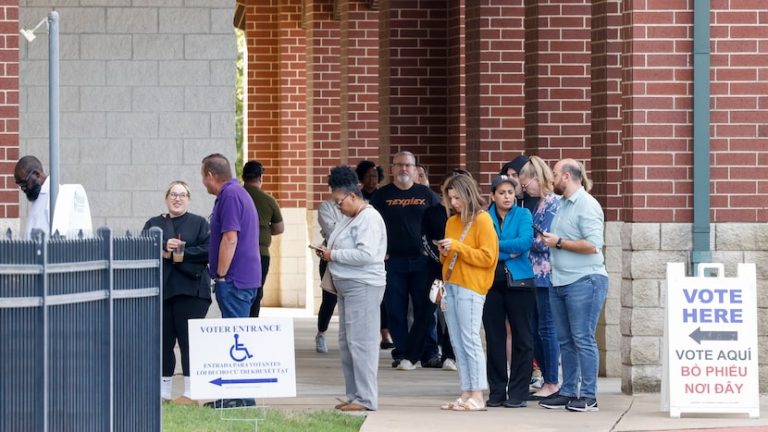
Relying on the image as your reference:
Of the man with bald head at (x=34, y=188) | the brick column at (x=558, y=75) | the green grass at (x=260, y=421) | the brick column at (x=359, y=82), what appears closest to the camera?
the green grass at (x=260, y=421)

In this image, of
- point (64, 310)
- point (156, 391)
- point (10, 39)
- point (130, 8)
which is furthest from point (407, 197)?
point (64, 310)

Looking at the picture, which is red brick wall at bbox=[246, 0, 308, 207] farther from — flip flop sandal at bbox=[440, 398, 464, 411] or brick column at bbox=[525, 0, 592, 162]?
flip flop sandal at bbox=[440, 398, 464, 411]

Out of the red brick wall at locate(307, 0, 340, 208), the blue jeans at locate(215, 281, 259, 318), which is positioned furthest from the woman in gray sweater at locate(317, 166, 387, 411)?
the red brick wall at locate(307, 0, 340, 208)

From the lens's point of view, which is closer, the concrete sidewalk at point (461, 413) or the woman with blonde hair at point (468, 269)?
the concrete sidewalk at point (461, 413)

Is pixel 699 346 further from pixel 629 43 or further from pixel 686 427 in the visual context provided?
pixel 629 43

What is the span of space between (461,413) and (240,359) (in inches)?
84.8

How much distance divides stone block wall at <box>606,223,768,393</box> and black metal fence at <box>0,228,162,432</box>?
213 inches

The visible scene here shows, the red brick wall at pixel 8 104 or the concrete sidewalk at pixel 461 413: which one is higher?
the red brick wall at pixel 8 104

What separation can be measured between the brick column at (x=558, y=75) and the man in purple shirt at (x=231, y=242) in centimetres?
538

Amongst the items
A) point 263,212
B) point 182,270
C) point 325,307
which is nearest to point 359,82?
point 325,307

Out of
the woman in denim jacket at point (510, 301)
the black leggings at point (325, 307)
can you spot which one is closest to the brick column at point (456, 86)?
the black leggings at point (325, 307)

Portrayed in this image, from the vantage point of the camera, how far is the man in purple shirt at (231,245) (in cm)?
1237

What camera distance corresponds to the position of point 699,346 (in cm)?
1251

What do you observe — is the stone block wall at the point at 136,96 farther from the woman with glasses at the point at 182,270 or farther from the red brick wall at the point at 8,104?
the woman with glasses at the point at 182,270
